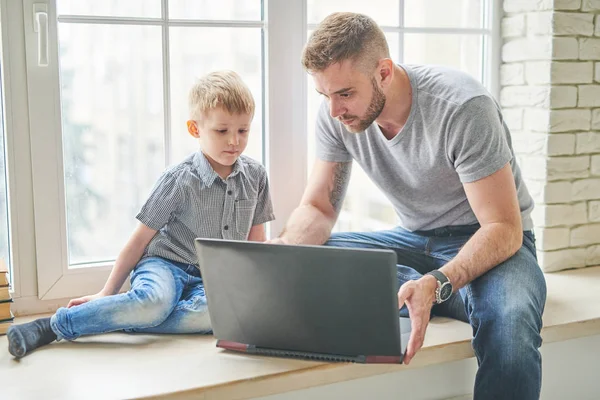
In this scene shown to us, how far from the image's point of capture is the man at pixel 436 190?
178cm

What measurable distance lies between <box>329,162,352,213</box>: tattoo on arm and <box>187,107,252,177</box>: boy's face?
0.34 m

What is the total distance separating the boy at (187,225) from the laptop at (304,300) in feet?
0.71

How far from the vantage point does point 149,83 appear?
2209 mm

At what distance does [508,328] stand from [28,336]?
44.4 inches

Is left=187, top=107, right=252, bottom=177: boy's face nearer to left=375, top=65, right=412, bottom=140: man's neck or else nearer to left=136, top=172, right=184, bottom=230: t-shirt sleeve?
left=136, top=172, right=184, bottom=230: t-shirt sleeve

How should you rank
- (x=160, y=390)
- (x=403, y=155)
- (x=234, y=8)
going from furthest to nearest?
1. (x=234, y=8)
2. (x=403, y=155)
3. (x=160, y=390)

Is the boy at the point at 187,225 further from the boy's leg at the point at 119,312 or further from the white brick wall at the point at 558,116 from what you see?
the white brick wall at the point at 558,116

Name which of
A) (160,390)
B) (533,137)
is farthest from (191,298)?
(533,137)

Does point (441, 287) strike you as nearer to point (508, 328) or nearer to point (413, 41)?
point (508, 328)

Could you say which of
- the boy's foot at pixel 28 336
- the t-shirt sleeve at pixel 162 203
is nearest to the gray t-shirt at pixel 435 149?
the t-shirt sleeve at pixel 162 203

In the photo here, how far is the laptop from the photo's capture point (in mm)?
1582

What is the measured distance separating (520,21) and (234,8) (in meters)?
0.99

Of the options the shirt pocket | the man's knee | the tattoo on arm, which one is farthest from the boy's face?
the man's knee

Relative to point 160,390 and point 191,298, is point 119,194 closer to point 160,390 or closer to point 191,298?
point 191,298
